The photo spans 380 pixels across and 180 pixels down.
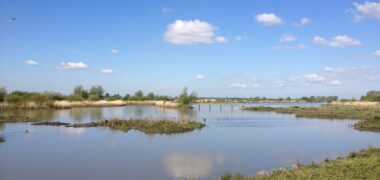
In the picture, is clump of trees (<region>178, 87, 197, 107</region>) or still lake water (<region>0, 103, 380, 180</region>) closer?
still lake water (<region>0, 103, 380, 180</region>)

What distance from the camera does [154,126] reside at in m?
38.3

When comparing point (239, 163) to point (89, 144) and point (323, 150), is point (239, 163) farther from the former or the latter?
point (89, 144)

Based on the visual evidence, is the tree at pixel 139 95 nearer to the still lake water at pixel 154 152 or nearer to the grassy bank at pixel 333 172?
the still lake water at pixel 154 152

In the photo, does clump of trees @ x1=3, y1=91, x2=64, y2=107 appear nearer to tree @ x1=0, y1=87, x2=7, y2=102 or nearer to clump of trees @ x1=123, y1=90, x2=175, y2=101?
tree @ x1=0, y1=87, x2=7, y2=102

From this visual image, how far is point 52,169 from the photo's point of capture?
1920cm

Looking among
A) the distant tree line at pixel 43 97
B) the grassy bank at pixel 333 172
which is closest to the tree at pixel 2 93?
the distant tree line at pixel 43 97

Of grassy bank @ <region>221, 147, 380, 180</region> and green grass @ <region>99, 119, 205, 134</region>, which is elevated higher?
green grass @ <region>99, 119, 205, 134</region>

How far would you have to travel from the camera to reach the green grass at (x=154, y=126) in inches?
1436

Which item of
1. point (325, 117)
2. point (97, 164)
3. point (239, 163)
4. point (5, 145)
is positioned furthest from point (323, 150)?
point (325, 117)

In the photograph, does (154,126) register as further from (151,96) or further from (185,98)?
(151,96)

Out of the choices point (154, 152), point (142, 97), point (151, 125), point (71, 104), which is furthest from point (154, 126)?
point (142, 97)

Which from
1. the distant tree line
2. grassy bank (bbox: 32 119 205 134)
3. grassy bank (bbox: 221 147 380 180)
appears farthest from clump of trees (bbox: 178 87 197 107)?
grassy bank (bbox: 221 147 380 180)

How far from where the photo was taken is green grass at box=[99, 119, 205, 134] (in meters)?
36.5

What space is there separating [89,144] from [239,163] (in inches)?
470
